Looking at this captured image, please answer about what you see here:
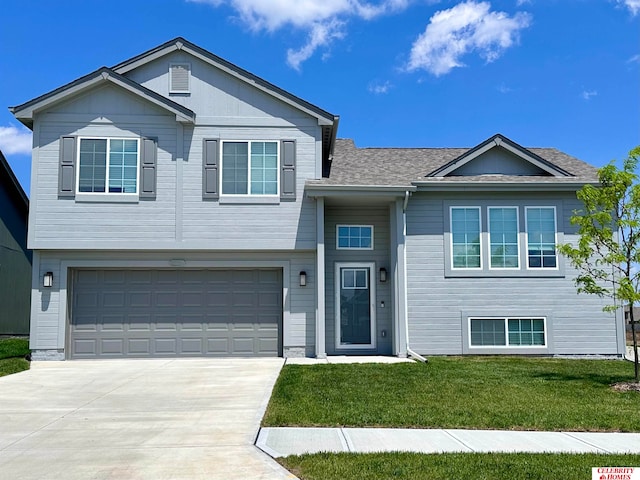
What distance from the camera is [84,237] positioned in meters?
13.3

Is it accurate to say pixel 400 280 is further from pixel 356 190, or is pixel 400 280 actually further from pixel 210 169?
pixel 210 169

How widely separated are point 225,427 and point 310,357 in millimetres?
6909

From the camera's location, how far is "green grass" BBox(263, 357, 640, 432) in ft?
23.4

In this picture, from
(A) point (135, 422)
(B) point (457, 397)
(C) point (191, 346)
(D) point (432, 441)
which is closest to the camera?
(D) point (432, 441)

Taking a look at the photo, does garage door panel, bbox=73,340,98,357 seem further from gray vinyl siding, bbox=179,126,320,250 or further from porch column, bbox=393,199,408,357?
porch column, bbox=393,199,408,357

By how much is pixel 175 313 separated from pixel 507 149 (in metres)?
8.73

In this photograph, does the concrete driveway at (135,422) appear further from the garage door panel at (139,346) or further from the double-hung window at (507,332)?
the double-hung window at (507,332)

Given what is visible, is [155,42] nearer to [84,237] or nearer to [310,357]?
[84,237]

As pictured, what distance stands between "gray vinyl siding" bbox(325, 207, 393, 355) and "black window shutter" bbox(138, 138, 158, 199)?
13.3ft

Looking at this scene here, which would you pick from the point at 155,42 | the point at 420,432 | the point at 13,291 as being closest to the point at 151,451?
the point at 420,432

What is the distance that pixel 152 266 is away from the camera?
539 inches

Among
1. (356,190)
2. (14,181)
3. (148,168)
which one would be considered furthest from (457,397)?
(14,181)

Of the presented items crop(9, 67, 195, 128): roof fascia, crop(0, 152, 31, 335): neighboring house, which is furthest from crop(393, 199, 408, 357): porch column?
crop(0, 152, 31, 335): neighboring house

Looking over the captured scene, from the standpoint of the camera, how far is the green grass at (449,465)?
196 inches
